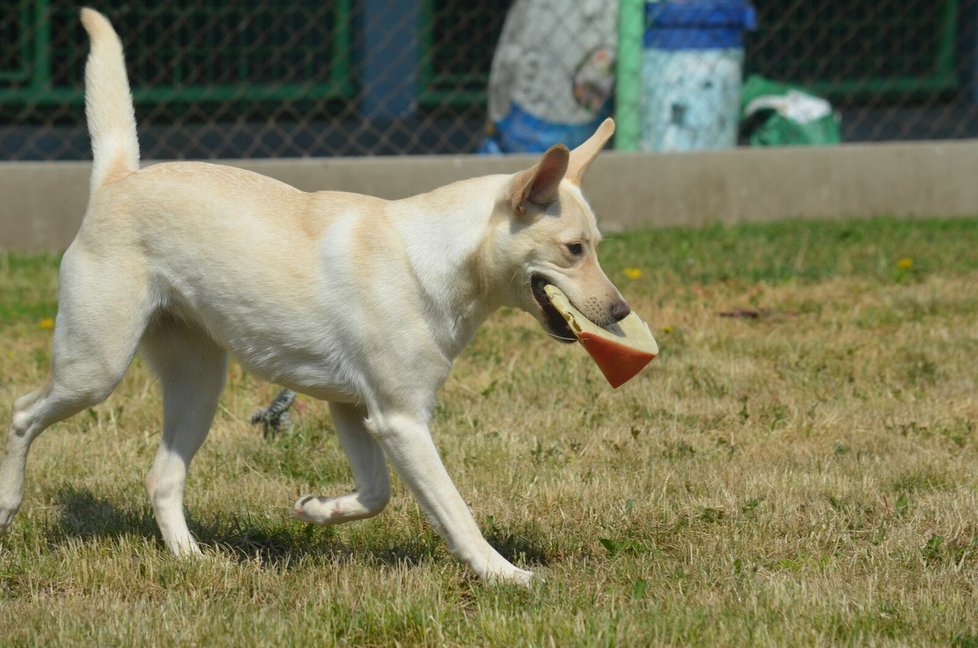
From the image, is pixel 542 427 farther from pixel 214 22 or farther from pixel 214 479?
pixel 214 22

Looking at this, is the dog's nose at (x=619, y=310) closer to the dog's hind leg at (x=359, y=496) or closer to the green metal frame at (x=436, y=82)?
the dog's hind leg at (x=359, y=496)

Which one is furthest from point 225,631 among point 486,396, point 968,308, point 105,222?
point 968,308

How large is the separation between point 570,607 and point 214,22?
767 cm

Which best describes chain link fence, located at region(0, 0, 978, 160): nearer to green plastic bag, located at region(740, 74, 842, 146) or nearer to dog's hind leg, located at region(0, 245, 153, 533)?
green plastic bag, located at region(740, 74, 842, 146)

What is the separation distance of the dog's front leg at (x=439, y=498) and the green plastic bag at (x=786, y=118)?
617cm

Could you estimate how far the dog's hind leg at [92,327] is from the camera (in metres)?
3.41

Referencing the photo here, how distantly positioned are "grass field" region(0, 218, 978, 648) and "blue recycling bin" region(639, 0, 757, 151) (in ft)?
7.40

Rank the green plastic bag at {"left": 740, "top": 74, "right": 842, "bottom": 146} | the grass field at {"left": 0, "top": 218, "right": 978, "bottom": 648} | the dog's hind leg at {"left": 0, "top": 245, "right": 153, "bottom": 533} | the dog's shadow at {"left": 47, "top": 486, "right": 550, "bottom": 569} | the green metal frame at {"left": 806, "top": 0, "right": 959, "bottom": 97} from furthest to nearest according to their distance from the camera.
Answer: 1. the green metal frame at {"left": 806, "top": 0, "right": 959, "bottom": 97}
2. the green plastic bag at {"left": 740, "top": 74, "right": 842, "bottom": 146}
3. the dog's shadow at {"left": 47, "top": 486, "right": 550, "bottom": 569}
4. the dog's hind leg at {"left": 0, "top": 245, "right": 153, "bottom": 533}
5. the grass field at {"left": 0, "top": 218, "right": 978, "bottom": 648}

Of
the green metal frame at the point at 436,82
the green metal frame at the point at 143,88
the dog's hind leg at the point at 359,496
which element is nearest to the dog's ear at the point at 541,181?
the dog's hind leg at the point at 359,496

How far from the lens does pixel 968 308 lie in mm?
6305

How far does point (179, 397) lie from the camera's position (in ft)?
12.3

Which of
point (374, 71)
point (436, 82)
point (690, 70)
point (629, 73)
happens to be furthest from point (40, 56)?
point (690, 70)

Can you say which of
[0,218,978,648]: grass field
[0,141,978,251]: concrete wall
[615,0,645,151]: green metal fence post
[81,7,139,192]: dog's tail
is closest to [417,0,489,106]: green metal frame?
[615,0,645,151]: green metal fence post

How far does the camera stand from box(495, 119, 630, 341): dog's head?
10.7 feet
